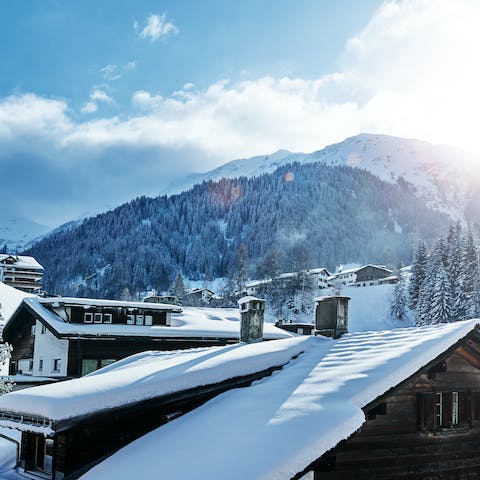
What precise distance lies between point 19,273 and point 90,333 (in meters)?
74.3

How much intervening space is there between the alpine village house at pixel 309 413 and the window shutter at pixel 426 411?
Answer: 0.02 meters

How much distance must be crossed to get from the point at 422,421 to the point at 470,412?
5.72ft

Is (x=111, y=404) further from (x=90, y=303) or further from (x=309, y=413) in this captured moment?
(x=90, y=303)

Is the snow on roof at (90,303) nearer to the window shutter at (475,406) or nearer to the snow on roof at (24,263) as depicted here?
the window shutter at (475,406)

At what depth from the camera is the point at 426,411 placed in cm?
1176

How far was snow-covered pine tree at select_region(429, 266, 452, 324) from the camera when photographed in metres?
67.7

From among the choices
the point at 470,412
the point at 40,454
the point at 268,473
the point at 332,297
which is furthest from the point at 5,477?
the point at 470,412

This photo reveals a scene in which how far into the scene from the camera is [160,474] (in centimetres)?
837

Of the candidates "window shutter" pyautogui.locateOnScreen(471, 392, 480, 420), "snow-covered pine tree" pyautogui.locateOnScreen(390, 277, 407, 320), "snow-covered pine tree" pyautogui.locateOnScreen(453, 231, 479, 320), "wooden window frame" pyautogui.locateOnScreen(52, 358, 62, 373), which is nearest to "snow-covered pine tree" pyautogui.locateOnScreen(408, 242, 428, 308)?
"snow-covered pine tree" pyautogui.locateOnScreen(390, 277, 407, 320)

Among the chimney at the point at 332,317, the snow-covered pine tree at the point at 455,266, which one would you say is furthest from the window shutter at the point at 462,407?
the snow-covered pine tree at the point at 455,266

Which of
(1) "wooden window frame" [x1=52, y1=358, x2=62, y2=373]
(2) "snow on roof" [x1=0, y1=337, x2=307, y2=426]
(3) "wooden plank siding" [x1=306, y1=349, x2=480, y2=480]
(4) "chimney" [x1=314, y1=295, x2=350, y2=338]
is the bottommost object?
(1) "wooden window frame" [x1=52, y1=358, x2=62, y2=373]

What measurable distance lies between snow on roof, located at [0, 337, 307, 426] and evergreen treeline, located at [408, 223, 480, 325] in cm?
5837

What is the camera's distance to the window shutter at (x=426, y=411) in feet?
38.3

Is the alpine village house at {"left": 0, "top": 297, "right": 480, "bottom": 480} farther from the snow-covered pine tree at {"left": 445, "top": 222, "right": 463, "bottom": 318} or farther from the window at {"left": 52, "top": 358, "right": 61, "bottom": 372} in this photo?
the snow-covered pine tree at {"left": 445, "top": 222, "right": 463, "bottom": 318}
